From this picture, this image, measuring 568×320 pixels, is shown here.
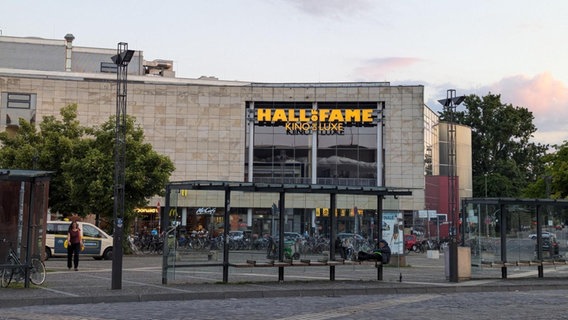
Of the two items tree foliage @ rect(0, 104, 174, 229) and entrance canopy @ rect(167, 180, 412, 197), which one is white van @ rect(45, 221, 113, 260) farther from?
entrance canopy @ rect(167, 180, 412, 197)

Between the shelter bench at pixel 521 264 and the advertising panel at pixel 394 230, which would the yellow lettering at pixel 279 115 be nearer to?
the advertising panel at pixel 394 230

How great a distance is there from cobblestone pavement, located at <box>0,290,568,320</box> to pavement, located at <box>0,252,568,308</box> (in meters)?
0.66

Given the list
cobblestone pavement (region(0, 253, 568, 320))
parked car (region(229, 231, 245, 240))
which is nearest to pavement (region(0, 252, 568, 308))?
cobblestone pavement (region(0, 253, 568, 320))

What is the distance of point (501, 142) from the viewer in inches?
4063

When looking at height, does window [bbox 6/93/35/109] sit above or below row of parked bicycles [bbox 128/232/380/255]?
above

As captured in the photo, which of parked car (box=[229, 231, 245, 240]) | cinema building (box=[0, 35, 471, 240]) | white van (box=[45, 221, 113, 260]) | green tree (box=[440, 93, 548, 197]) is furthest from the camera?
green tree (box=[440, 93, 548, 197])

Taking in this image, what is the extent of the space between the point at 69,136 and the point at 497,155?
73.0 metres

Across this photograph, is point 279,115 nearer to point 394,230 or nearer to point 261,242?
point 394,230

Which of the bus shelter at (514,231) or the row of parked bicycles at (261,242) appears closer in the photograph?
the row of parked bicycles at (261,242)

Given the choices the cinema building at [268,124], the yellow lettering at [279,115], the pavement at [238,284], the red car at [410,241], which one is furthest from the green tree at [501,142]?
the pavement at [238,284]

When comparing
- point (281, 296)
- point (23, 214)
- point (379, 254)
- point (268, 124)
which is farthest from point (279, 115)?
point (281, 296)

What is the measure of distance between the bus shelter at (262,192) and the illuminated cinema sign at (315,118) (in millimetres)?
41022

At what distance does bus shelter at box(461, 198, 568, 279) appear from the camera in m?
24.8

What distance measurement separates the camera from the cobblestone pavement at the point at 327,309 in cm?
1434
